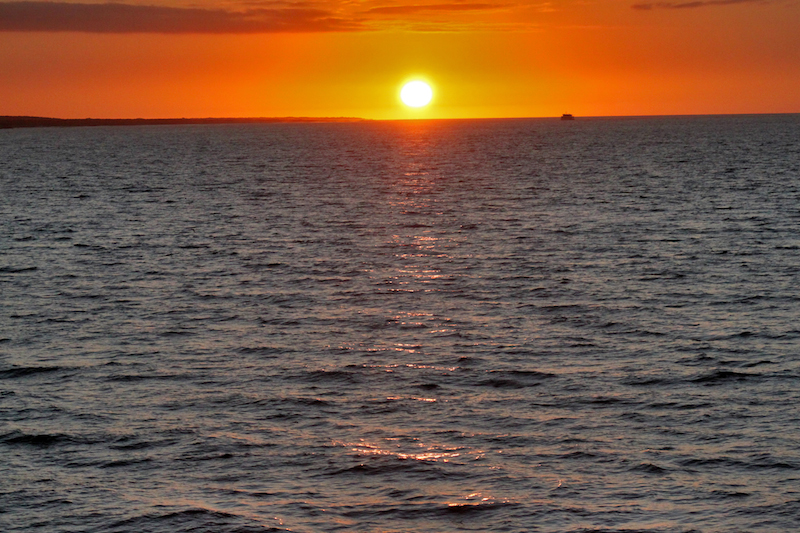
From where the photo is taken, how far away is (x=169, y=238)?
176 ft

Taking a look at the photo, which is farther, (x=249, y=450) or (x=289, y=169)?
(x=289, y=169)

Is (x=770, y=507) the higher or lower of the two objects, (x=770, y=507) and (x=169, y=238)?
the lower

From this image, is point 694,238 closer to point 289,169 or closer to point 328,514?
point 328,514

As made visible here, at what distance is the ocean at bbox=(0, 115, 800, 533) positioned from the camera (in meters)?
17.1

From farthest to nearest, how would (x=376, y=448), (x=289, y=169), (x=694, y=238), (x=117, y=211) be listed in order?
(x=289, y=169), (x=117, y=211), (x=694, y=238), (x=376, y=448)

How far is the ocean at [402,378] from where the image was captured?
17.1m

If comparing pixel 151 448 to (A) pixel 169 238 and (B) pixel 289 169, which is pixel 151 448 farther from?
(B) pixel 289 169

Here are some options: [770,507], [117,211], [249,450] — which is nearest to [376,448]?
[249,450]

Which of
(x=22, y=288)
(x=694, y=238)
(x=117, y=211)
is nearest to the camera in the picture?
(x=22, y=288)

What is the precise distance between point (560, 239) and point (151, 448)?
34985 millimetres

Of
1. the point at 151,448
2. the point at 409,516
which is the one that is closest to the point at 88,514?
the point at 151,448

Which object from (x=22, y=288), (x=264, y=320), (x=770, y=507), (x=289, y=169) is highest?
(x=289, y=169)

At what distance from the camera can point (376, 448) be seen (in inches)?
775

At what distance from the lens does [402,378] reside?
81.5 ft
